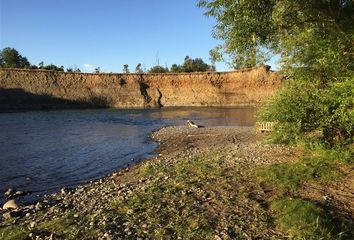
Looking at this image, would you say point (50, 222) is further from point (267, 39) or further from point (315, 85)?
point (315, 85)

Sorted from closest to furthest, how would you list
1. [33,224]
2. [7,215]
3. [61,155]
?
[33,224] → [7,215] → [61,155]

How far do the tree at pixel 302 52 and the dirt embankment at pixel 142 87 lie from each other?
67.4 metres

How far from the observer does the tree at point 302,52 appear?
37.7 ft

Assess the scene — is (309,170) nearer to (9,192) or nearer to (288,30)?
(288,30)

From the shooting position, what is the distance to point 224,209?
32.6 feet

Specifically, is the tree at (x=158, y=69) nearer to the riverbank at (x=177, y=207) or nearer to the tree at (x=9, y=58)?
the tree at (x=9, y=58)

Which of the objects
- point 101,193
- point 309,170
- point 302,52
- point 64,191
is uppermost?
point 302,52

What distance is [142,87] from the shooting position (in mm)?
88750

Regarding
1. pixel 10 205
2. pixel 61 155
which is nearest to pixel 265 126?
pixel 61 155

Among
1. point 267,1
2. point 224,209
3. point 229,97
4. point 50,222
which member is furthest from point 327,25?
point 229,97

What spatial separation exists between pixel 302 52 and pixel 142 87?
75.7m

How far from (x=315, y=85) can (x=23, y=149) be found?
722 inches

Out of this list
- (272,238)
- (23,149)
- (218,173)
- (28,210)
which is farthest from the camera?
(23,149)

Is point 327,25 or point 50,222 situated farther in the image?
point 327,25
